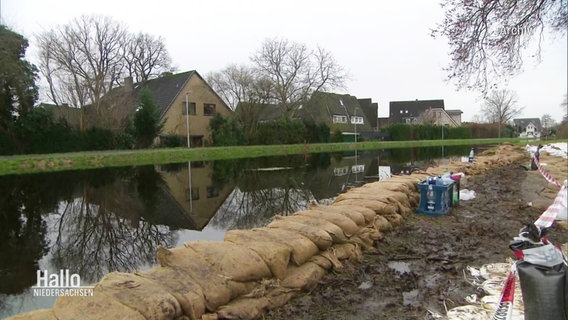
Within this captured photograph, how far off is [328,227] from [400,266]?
37.0 inches

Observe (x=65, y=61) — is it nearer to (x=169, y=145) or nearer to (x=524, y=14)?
(x=169, y=145)

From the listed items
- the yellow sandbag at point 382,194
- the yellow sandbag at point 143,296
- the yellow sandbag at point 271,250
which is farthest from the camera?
the yellow sandbag at point 382,194

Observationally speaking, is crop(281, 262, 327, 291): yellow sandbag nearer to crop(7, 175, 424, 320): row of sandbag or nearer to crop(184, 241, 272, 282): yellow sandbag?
crop(7, 175, 424, 320): row of sandbag

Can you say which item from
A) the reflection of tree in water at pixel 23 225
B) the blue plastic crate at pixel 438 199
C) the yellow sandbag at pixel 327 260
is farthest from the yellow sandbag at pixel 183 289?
the blue plastic crate at pixel 438 199

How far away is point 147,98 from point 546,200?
23.8 meters

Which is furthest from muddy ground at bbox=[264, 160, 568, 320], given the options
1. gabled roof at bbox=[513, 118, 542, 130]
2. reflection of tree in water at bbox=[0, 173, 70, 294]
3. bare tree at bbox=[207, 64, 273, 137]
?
gabled roof at bbox=[513, 118, 542, 130]

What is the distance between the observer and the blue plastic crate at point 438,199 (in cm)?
708

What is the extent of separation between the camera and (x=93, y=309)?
2.62m

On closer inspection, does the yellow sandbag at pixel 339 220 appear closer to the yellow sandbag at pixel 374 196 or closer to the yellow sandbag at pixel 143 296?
the yellow sandbag at pixel 374 196

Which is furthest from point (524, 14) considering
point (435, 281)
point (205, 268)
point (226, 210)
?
point (205, 268)

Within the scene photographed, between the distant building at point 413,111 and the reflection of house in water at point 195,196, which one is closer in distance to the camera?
the reflection of house in water at point 195,196

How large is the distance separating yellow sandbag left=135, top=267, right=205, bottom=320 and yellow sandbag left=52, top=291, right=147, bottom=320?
0.33 meters

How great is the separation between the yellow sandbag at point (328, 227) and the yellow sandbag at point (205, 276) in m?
1.45

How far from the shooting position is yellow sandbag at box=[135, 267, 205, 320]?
292 cm
